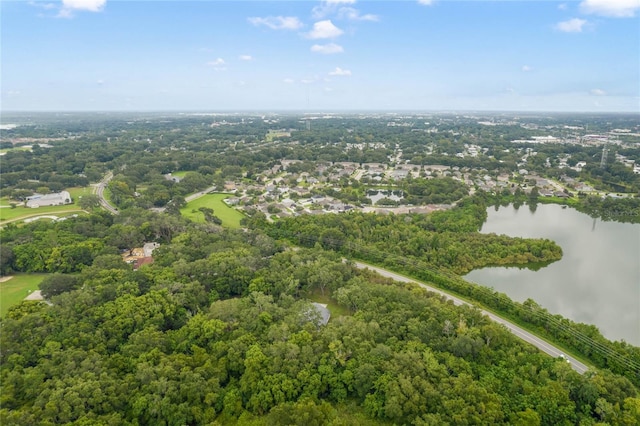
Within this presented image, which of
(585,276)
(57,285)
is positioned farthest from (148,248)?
(585,276)

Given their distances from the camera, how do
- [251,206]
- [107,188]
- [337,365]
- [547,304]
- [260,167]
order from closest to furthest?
[337,365] → [547,304] → [251,206] → [107,188] → [260,167]

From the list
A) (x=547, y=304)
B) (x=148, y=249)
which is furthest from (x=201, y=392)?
(x=547, y=304)

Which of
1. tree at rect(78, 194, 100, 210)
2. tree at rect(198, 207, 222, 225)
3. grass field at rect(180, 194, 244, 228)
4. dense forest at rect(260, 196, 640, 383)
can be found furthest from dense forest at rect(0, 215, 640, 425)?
tree at rect(78, 194, 100, 210)

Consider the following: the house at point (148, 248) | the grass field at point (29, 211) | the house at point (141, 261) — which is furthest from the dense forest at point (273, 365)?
the grass field at point (29, 211)

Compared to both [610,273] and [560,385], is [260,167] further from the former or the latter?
[560,385]

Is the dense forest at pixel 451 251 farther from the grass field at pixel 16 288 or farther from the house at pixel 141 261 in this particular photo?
the grass field at pixel 16 288

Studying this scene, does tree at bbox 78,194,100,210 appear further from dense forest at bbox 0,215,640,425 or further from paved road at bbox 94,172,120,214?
dense forest at bbox 0,215,640,425
